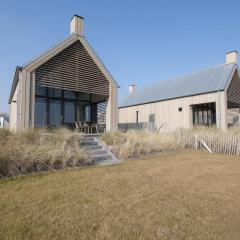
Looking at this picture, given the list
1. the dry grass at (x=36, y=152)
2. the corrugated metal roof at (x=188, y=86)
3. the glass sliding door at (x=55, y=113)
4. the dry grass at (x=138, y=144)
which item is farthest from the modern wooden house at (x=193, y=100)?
the dry grass at (x=36, y=152)

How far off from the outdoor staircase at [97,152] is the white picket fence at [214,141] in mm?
6183

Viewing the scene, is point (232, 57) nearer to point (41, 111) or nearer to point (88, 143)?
point (88, 143)

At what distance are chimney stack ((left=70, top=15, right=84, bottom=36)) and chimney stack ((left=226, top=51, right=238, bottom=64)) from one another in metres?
14.5

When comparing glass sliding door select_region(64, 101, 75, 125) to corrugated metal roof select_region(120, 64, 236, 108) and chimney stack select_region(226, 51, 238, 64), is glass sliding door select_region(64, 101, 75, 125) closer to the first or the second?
corrugated metal roof select_region(120, 64, 236, 108)

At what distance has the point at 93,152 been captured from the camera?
10.3 m

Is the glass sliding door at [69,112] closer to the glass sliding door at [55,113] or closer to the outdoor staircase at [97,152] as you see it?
the glass sliding door at [55,113]

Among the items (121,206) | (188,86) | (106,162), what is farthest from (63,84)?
(188,86)

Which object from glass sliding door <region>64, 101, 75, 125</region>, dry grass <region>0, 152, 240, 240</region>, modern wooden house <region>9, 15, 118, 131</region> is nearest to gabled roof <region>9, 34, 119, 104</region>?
modern wooden house <region>9, 15, 118, 131</region>

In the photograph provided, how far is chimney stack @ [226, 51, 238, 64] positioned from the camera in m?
20.9

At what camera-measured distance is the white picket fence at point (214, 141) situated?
12750 millimetres

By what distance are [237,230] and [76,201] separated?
3174mm

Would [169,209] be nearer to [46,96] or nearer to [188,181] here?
[188,181]

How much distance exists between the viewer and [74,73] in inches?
544

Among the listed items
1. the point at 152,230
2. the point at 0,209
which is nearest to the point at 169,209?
the point at 152,230
